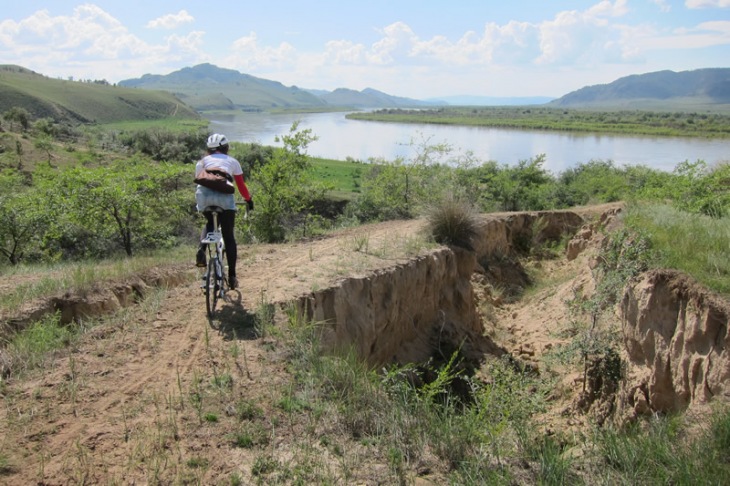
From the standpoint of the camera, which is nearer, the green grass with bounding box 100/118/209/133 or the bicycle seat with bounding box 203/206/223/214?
the bicycle seat with bounding box 203/206/223/214

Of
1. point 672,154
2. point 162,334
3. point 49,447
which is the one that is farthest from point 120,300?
point 672,154

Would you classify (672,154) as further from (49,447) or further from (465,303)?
(49,447)

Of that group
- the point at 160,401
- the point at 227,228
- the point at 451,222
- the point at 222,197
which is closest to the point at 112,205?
the point at 227,228

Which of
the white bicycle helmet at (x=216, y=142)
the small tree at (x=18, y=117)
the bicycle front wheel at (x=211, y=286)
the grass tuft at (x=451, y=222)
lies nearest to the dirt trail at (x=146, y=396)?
the bicycle front wheel at (x=211, y=286)

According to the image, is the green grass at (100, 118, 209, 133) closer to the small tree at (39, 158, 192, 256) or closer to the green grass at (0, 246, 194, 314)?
the small tree at (39, 158, 192, 256)

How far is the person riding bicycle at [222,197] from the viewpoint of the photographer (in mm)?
6543

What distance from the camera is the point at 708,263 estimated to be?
6691 mm

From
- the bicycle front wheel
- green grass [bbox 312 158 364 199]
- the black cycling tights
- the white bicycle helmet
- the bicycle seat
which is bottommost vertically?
green grass [bbox 312 158 364 199]

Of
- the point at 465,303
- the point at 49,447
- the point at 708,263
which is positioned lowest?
the point at 465,303

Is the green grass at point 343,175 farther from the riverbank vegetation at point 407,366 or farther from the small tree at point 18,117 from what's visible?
the small tree at point 18,117

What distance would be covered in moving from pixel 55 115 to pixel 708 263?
9552cm

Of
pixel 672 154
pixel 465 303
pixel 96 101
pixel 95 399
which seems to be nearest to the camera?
pixel 95 399

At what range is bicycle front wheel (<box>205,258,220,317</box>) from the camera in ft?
21.5

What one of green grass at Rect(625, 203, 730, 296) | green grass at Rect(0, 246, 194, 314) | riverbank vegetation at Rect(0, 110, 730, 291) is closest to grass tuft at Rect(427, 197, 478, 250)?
riverbank vegetation at Rect(0, 110, 730, 291)
